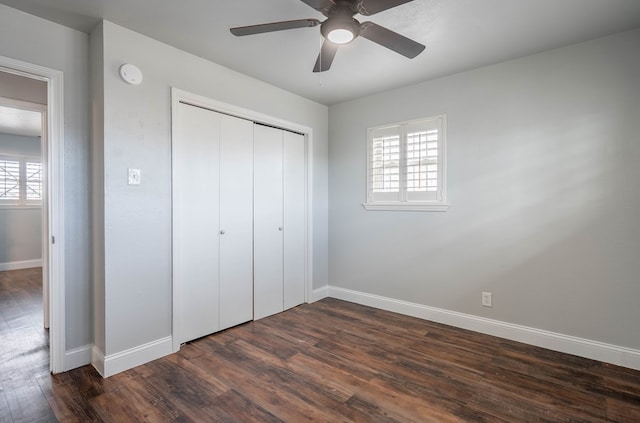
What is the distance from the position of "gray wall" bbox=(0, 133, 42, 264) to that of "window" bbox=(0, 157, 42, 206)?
12 cm

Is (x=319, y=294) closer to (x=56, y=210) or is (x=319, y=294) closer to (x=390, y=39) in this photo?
(x=56, y=210)

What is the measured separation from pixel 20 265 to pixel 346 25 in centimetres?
739

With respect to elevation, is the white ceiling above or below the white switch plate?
above

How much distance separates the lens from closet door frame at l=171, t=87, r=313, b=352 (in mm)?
2516

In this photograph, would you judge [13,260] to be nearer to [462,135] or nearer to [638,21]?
[462,135]

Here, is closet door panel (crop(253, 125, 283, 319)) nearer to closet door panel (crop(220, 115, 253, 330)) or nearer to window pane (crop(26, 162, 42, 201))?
closet door panel (crop(220, 115, 253, 330))

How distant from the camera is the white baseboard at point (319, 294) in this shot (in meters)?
3.86

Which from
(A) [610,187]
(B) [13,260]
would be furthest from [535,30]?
(B) [13,260]

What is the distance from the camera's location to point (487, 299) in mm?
2891

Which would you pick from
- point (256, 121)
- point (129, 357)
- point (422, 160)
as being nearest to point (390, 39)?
point (422, 160)

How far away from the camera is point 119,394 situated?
196 cm

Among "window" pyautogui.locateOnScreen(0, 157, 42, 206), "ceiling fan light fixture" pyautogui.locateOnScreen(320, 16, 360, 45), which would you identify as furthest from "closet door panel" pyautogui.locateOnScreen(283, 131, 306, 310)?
"window" pyautogui.locateOnScreen(0, 157, 42, 206)

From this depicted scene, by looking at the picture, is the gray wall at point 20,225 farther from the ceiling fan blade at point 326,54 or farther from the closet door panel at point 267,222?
the ceiling fan blade at point 326,54

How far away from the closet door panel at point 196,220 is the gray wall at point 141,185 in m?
0.09
